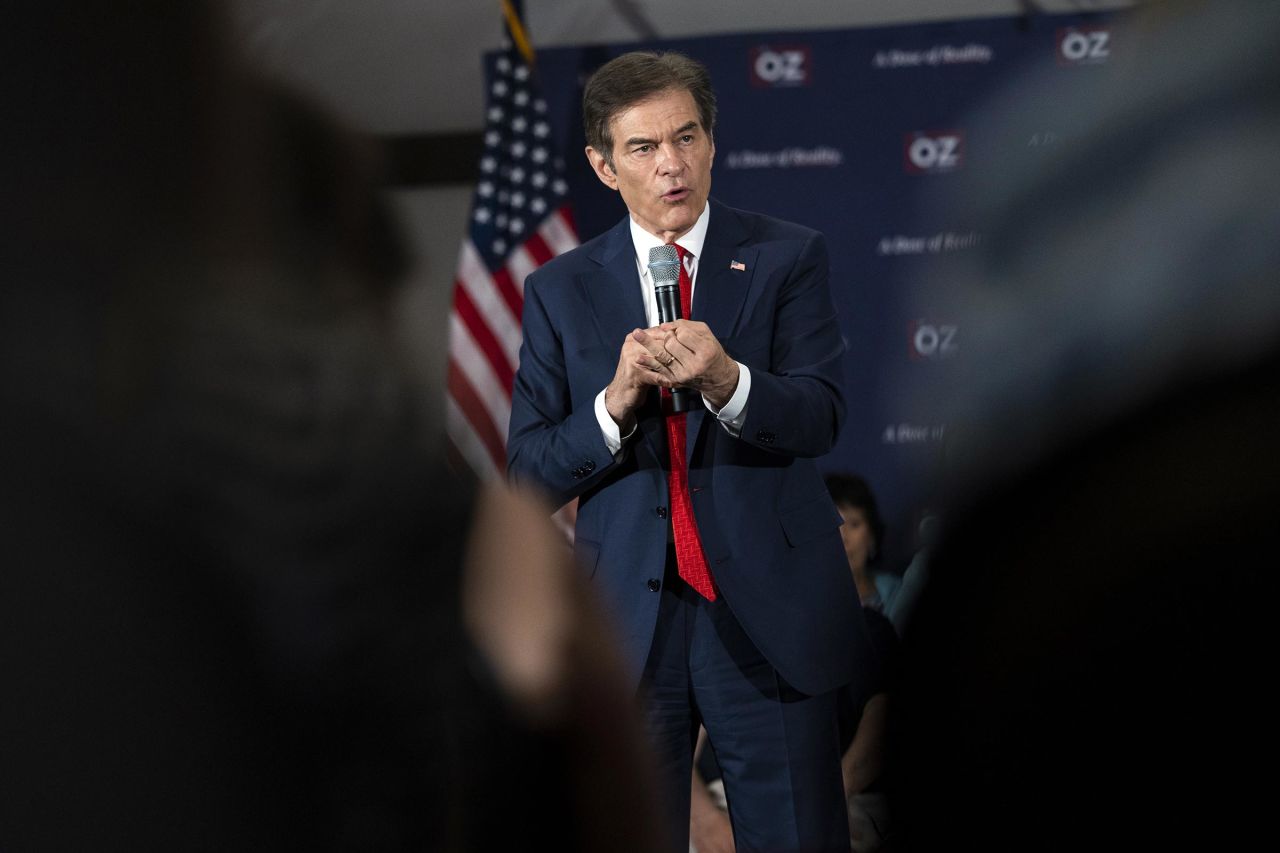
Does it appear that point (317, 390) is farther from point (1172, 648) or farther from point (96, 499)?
point (1172, 648)

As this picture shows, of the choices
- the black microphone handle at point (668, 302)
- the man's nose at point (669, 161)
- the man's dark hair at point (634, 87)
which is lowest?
the black microphone handle at point (668, 302)

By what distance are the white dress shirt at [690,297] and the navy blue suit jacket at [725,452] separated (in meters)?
0.01

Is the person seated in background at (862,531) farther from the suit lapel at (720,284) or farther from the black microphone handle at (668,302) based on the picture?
the black microphone handle at (668,302)

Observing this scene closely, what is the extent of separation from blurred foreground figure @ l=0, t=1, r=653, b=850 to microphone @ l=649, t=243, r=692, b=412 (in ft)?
4.37

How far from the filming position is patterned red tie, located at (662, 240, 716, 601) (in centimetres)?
170

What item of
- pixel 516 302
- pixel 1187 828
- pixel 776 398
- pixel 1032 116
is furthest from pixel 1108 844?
pixel 516 302

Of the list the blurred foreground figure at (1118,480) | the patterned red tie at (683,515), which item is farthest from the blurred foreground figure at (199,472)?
the patterned red tie at (683,515)

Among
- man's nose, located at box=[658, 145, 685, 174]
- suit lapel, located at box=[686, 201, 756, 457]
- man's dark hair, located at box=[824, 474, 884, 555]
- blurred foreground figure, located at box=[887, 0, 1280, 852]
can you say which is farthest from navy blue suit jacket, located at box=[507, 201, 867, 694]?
man's dark hair, located at box=[824, 474, 884, 555]

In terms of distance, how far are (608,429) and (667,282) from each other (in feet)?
0.70

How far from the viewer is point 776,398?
1597 mm

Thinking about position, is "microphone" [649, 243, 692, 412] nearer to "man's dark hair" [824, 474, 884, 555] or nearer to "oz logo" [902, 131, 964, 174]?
→ "man's dark hair" [824, 474, 884, 555]

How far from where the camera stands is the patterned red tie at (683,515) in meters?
1.70

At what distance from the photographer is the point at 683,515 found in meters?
1.72

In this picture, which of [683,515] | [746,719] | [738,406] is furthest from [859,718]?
[738,406]
